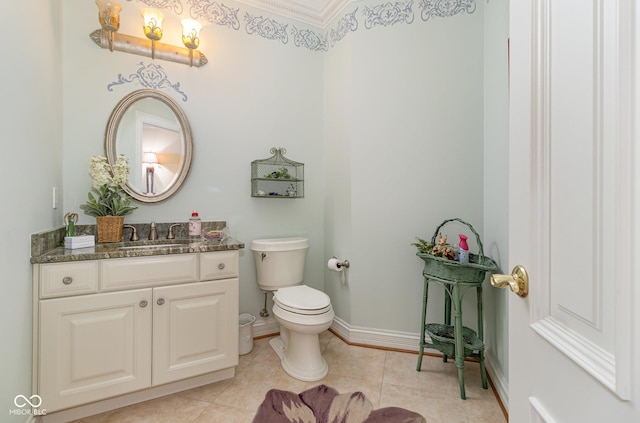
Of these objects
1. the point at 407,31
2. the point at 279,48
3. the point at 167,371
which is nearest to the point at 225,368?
the point at 167,371

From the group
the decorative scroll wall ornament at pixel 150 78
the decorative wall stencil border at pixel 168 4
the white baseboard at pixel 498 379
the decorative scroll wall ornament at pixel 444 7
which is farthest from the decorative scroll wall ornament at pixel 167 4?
the white baseboard at pixel 498 379

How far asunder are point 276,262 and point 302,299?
418mm

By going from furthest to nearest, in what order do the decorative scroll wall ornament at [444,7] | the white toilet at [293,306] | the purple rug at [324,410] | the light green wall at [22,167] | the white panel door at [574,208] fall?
the decorative scroll wall ornament at [444,7] → the white toilet at [293,306] → the purple rug at [324,410] → the light green wall at [22,167] → the white panel door at [574,208]

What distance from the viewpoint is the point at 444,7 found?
212 centimetres

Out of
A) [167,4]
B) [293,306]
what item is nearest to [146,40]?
[167,4]

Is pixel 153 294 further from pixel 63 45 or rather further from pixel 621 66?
pixel 621 66

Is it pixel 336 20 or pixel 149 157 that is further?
pixel 336 20

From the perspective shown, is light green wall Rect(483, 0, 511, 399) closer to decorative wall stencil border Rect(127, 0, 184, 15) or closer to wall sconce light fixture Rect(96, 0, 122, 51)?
Answer: decorative wall stencil border Rect(127, 0, 184, 15)

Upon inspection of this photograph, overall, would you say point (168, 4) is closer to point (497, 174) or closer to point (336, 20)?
point (336, 20)

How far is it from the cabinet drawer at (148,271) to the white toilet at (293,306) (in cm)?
61

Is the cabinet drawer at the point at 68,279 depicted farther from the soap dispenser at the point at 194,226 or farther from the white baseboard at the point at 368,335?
the white baseboard at the point at 368,335

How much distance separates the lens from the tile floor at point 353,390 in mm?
1547

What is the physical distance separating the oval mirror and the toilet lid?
3.63ft

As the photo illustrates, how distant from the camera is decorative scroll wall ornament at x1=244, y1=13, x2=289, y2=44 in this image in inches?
94.0
